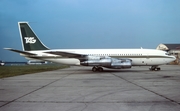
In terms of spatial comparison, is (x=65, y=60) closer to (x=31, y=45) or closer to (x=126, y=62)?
(x=31, y=45)

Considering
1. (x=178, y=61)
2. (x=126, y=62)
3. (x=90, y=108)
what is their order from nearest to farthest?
1. (x=90, y=108)
2. (x=126, y=62)
3. (x=178, y=61)

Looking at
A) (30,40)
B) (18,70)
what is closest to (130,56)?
(30,40)

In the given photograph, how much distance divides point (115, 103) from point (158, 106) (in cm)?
126

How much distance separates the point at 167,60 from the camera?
87.0 ft

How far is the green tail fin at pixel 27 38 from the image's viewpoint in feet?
89.8

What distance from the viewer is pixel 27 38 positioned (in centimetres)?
2744

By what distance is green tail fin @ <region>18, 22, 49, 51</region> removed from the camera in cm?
2736

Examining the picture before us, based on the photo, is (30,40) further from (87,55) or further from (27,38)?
(87,55)

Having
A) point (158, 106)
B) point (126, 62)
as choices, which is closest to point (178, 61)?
point (126, 62)

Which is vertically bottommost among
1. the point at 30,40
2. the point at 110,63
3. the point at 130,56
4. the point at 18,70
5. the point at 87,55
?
the point at 18,70

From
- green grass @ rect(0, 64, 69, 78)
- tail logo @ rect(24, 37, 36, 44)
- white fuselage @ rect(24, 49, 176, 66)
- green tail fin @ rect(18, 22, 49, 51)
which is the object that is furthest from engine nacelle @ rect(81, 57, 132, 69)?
tail logo @ rect(24, 37, 36, 44)

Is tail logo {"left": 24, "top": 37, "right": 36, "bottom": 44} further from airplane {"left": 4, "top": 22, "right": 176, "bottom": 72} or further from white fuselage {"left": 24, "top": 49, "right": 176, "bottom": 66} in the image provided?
white fuselage {"left": 24, "top": 49, "right": 176, "bottom": 66}

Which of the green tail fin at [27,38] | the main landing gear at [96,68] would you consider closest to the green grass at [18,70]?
the green tail fin at [27,38]

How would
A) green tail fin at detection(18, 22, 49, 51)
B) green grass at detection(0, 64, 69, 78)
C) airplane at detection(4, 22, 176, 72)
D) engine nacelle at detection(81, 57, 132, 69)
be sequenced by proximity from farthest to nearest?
green tail fin at detection(18, 22, 49, 51) → airplane at detection(4, 22, 176, 72) → engine nacelle at detection(81, 57, 132, 69) → green grass at detection(0, 64, 69, 78)
